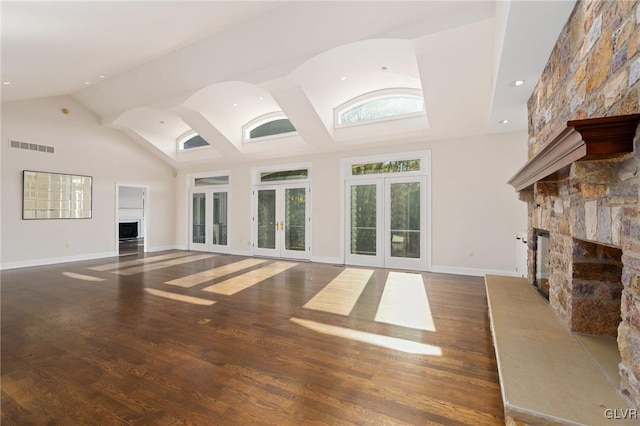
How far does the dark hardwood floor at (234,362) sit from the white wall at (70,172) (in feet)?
9.29

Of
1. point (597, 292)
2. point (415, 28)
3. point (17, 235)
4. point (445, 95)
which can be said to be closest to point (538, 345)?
point (597, 292)

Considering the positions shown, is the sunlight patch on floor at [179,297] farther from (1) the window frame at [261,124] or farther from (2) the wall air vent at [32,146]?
(2) the wall air vent at [32,146]

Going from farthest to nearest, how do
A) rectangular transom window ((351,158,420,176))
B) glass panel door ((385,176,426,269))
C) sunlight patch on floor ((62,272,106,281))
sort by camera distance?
rectangular transom window ((351,158,420,176)) < glass panel door ((385,176,426,269)) < sunlight patch on floor ((62,272,106,281))

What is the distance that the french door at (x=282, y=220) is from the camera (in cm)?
→ 741

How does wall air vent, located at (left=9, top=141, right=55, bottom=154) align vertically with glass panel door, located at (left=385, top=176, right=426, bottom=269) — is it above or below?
above

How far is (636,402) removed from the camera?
3.85 feet

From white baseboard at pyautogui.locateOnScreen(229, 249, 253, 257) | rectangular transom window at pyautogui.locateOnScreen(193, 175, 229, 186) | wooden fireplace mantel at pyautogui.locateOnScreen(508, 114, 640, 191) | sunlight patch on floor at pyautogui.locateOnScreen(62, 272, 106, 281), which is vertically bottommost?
sunlight patch on floor at pyautogui.locateOnScreen(62, 272, 106, 281)

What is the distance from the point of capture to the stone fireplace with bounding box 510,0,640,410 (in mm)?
1204

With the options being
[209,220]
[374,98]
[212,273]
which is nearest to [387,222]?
[374,98]

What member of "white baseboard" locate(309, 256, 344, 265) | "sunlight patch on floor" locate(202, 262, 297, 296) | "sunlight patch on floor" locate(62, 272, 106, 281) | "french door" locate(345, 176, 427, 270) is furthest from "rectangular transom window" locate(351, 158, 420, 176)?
"sunlight patch on floor" locate(62, 272, 106, 281)

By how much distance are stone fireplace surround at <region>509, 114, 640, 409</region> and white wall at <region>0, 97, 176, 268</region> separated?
9.09 m

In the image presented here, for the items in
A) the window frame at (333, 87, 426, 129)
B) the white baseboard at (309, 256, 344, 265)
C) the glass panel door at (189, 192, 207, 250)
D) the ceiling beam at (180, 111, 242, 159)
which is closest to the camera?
the window frame at (333, 87, 426, 129)

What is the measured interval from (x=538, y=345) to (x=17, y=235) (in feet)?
29.7

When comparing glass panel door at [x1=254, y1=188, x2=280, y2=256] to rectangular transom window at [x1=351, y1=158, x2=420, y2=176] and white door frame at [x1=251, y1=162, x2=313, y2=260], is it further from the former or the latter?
rectangular transom window at [x1=351, y1=158, x2=420, y2=176]
